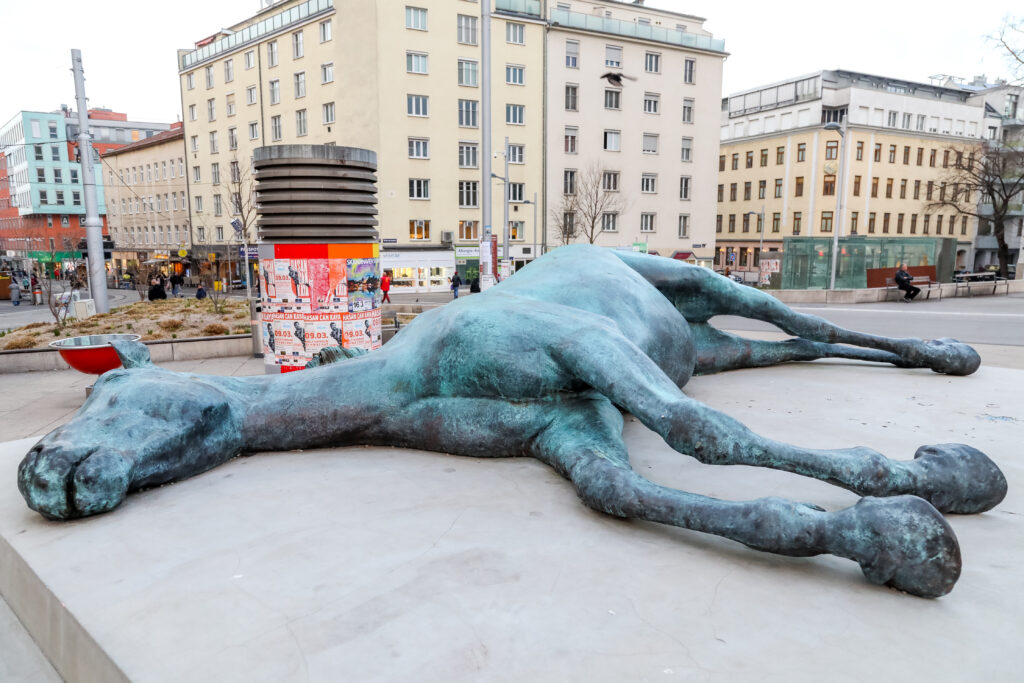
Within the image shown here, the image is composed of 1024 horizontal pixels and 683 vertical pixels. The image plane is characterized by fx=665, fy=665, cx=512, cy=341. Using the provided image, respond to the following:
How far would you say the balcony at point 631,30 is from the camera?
4081 centimetres

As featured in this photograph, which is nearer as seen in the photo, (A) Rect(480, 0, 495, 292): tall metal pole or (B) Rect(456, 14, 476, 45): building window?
(A) Rect(480, 0, 495, 292): tall metal pole

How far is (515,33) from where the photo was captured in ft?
129

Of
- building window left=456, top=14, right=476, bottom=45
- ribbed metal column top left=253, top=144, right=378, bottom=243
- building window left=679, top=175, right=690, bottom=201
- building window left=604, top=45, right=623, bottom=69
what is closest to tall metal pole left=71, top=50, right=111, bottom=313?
ribbed metal column top left=253, top=144, right=378, bottom=243

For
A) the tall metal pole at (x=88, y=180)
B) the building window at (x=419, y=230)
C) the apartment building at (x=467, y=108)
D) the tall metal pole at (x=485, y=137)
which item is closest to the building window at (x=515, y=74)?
the apartment building at (x=467, y=108)

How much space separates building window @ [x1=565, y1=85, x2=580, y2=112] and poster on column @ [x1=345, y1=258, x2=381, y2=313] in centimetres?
3582

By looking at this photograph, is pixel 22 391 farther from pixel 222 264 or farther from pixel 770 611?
pixel 222 264

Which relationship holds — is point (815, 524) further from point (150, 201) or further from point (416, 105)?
point (150, 201)

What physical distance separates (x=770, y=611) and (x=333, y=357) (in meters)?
2.42

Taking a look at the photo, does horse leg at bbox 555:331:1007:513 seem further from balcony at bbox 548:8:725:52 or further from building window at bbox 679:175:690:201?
building window at bbox 679:175:690:201

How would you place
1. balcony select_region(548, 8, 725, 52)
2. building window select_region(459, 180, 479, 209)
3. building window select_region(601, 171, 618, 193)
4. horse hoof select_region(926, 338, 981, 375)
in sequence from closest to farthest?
horse hoof select_region(926, 338, 981, 375) < building window select_region(459, 180, 479, 209) < balcony select_region(548, 8, 725, 52) < building window select_region(601, 171, 618, 193)

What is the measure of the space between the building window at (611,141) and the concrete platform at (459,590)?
41856mm

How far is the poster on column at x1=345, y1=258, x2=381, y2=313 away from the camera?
319 inches

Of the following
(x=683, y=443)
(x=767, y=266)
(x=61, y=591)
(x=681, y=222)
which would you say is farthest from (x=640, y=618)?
(x=681, y=222)

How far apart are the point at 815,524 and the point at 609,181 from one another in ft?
139
